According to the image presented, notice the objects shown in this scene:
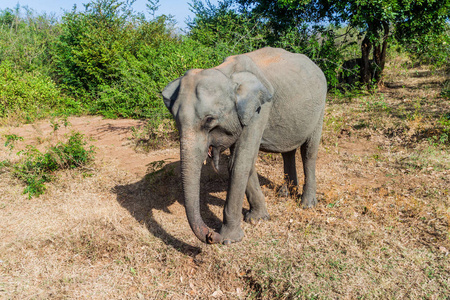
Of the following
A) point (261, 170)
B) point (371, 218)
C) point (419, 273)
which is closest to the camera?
point (419, 273)

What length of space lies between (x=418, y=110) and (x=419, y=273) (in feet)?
21.4

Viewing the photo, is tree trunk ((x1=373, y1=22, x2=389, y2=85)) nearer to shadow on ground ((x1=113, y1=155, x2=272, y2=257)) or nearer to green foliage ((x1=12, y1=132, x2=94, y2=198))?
shadow on ground ((x1=113, y1=155, x2=272, y2=257))

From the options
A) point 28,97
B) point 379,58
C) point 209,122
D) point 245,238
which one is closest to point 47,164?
point 245,238

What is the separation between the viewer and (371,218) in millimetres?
4652

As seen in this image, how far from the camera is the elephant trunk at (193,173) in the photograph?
3.30 m

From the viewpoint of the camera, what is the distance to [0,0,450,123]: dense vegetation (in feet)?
30.4

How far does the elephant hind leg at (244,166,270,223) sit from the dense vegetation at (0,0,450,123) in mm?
4232

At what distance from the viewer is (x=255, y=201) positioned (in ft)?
15.1

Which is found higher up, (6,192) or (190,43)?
(190,43)

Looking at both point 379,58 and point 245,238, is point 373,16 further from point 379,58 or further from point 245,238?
point 245,238

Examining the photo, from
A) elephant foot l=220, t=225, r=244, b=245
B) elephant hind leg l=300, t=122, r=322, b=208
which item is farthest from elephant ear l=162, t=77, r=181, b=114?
elephant hind leg l=300, t=122, r=322, b=208

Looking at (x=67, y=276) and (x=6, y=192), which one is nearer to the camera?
(x=67, y=276)

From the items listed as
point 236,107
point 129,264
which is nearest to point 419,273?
point 236,107

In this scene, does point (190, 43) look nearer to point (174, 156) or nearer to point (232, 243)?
point (174, 156)
